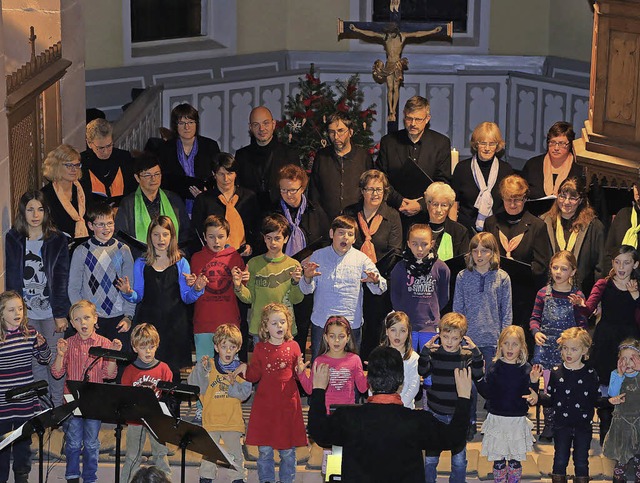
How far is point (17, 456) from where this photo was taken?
1014cm

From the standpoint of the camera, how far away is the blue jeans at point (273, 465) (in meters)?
10.1

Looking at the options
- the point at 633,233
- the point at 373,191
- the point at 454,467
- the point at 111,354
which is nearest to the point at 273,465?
the point at 454,467

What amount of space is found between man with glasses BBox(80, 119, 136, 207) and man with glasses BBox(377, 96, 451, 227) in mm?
2156

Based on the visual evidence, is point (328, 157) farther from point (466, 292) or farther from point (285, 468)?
point (285, 468)

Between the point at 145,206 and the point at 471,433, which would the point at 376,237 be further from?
the point at 145,206

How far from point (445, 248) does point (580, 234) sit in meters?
1.03

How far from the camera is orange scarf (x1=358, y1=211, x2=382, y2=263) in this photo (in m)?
11.2

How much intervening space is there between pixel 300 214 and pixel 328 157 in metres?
0.75

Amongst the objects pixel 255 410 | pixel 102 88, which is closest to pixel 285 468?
pixel 255 410

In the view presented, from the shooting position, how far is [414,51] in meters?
17.7

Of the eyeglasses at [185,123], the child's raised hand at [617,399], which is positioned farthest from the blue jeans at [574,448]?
the eyeglasses at [185,123]

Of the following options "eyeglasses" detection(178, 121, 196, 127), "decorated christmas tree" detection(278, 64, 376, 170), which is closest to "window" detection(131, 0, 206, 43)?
"decorated christmas tree" detection(278, 64, 376, 170)

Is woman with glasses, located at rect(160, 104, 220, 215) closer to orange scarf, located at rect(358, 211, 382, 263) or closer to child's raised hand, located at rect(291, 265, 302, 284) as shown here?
orange scarf, located at rect(358, 211, 382, 263)

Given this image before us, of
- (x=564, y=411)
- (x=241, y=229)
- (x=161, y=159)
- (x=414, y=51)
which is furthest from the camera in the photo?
(x=414, y=51)
